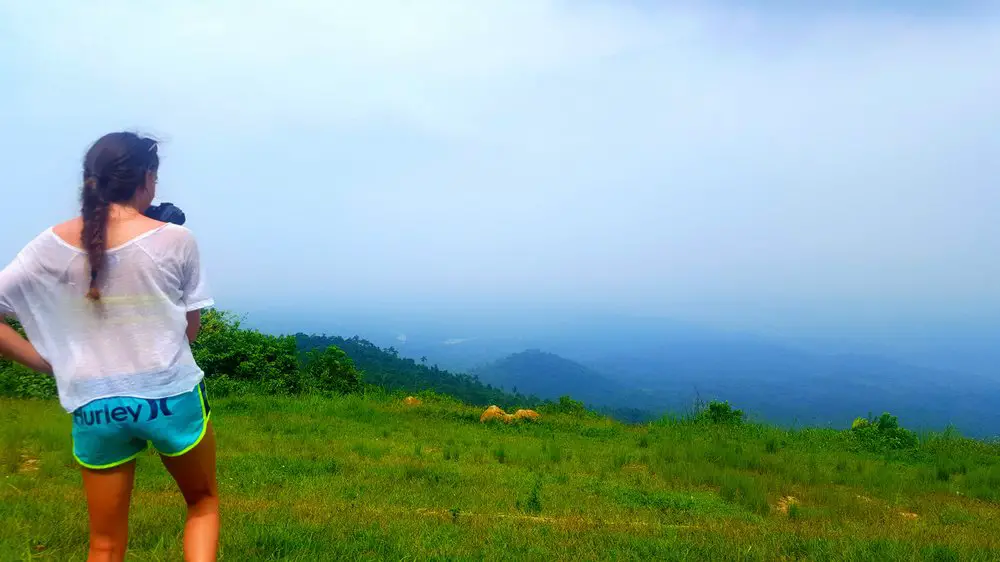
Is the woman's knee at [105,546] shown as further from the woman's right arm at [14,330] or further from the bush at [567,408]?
the bush at [567,408]

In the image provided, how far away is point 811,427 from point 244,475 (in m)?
12.7

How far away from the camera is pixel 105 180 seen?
239cm

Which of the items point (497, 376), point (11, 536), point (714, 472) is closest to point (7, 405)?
point (11, 536)

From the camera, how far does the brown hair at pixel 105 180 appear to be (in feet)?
7.34

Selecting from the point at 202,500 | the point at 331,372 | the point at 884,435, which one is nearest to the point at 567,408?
the point at 331,372

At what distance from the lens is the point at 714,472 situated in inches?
344

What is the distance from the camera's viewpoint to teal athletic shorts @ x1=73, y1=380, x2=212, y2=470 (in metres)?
2.29

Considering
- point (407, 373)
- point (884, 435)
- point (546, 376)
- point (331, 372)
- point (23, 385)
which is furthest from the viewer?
point (546, 376)

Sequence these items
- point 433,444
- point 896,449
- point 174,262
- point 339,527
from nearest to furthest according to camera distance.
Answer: point 174,262 → point 339,527 → point 433,444 → point 896,449

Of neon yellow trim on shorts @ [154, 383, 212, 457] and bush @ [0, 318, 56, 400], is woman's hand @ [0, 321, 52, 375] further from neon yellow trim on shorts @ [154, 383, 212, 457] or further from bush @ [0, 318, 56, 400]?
bush @ [0, 318, 56, 400]

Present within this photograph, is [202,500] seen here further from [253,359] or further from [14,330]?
[253,359]

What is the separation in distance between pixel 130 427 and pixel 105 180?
1036 millimetres

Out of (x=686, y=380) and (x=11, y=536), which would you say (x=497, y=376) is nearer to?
(x=686, y=380)

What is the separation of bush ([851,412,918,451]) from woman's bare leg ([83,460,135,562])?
45.0ft
